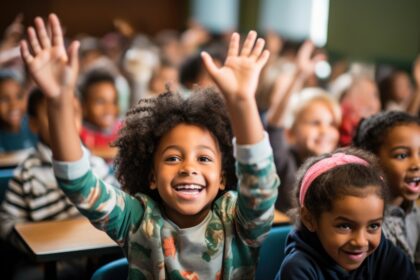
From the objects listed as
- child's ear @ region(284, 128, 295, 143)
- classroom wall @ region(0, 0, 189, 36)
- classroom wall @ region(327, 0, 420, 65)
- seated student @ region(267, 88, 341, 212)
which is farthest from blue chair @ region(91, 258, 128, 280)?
classroom wall @ region(0, 0, 189, 36)

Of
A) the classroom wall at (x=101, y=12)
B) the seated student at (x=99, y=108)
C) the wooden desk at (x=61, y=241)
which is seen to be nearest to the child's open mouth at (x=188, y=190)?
the wooden desk at (x=61, y=241)

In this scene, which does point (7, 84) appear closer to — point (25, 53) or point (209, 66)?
point (25, 53)

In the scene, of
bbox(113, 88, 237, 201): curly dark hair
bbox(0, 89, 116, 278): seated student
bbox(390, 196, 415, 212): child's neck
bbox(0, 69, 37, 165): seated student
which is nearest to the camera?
bbox(113, 88, 237, 201): curly dark hair

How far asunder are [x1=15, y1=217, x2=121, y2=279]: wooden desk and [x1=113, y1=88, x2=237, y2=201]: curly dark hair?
1.24ft

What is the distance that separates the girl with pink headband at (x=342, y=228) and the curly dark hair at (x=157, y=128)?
0.25 metres

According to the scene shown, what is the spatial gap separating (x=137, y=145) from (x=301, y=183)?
1.62ft

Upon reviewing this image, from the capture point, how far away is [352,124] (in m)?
3.49

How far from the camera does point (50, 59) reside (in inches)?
58.1

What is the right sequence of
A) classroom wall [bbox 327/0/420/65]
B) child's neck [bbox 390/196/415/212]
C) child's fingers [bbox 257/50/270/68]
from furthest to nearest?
classroom wall [bbox 327/0/420/65]
child's neck [bbox 390/196/415/212]
child's fingers [bbox 257/50/270/68]

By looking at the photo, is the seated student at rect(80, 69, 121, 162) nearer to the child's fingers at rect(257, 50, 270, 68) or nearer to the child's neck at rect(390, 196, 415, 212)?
the child's neck at rect(390, 196, 415, 212)

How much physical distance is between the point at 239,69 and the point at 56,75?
426mm

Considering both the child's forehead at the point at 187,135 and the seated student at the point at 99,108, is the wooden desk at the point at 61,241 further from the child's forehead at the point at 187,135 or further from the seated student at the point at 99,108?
the seated student at the point at 99,108

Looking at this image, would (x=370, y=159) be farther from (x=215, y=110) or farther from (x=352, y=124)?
(x=352, y=124)

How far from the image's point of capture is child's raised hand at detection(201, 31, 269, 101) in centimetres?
151
